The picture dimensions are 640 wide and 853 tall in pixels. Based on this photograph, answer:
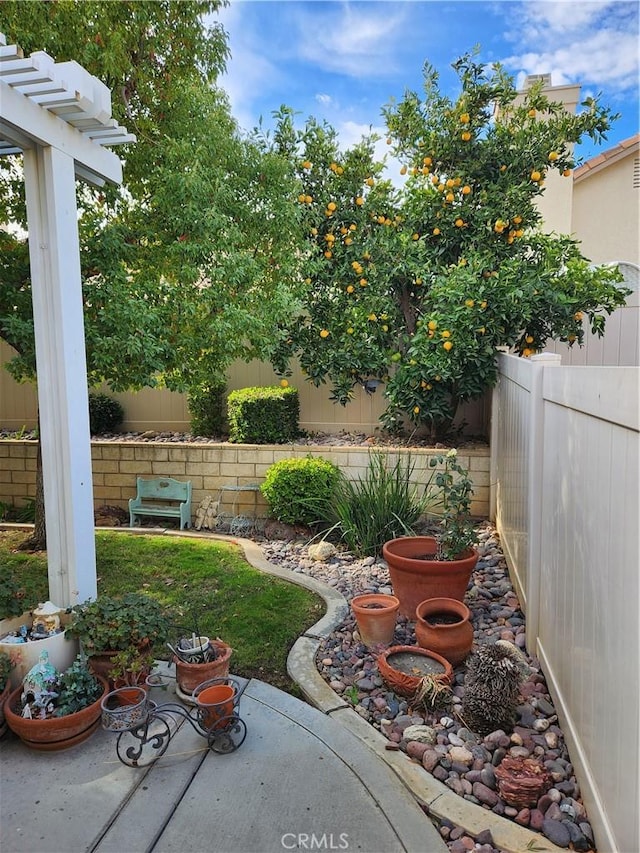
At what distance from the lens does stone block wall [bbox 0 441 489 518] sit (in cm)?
553

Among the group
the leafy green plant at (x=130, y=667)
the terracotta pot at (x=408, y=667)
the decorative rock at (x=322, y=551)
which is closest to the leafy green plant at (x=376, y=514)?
the decorative rock at (x=322, y=551)

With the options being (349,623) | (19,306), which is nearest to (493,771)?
(349,623)

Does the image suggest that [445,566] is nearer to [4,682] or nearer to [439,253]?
[4,682]

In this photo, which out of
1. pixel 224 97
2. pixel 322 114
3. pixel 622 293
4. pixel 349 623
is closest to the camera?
pixel 349 623

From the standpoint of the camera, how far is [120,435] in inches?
279

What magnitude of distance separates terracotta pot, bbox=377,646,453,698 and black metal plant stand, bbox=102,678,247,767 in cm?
73

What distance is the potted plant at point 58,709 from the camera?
7.46ft

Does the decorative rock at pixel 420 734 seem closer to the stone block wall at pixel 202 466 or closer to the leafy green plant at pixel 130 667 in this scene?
the leafy green plant at pixel 130 667

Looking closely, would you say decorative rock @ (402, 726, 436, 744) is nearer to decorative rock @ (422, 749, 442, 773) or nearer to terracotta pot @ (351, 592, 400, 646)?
decorative rock @ (422, 749, 442, 773)

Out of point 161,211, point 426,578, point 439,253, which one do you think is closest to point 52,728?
point 426,578

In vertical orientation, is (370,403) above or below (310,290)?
below

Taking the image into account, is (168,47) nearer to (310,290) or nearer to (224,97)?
(224,97)

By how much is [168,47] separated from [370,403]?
3987mm

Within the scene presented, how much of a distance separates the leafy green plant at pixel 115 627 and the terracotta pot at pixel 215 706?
1.18 ft
